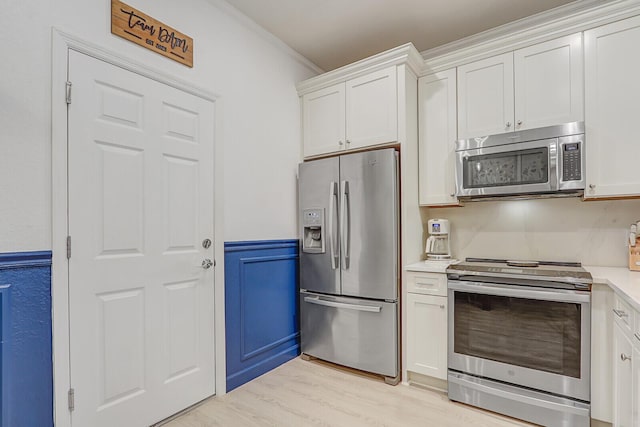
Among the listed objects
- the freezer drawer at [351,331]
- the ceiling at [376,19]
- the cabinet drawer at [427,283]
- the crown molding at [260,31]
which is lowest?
the freezer drawer at [351,331]

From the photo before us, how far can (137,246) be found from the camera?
6.32 feet

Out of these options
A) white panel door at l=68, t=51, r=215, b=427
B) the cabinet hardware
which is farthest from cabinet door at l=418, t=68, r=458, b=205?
white panel door at l=68, t=51, r=215, b=427

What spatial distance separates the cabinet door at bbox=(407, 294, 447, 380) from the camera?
7.66ft

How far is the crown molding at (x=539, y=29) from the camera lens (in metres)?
2.08

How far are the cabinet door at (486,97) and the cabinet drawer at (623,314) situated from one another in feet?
4.21

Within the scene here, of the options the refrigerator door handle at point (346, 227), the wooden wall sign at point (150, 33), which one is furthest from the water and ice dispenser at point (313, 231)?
the wooden wall sign at point (150, 33)

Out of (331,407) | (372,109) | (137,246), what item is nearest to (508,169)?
(372,109)

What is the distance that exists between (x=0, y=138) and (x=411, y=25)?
2771 millimetres

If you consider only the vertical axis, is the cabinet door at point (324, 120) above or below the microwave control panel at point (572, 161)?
above

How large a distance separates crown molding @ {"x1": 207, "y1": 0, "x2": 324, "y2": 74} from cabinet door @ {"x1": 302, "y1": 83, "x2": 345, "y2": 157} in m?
0.39

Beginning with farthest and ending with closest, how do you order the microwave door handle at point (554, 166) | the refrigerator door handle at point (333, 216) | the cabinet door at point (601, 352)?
the refrigerator door handle at point (333, 216) → the microwave door handle at point (554, 166) → the cabinet door at point (601, 352)

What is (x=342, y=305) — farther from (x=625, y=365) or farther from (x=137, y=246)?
(x=625, y=365)

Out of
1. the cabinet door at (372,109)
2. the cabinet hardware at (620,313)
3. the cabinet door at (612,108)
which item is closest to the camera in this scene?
the cabinet hardware at (620,313)

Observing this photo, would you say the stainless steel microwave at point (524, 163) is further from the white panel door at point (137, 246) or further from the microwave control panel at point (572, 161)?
the white panel door at point (137, 246)
